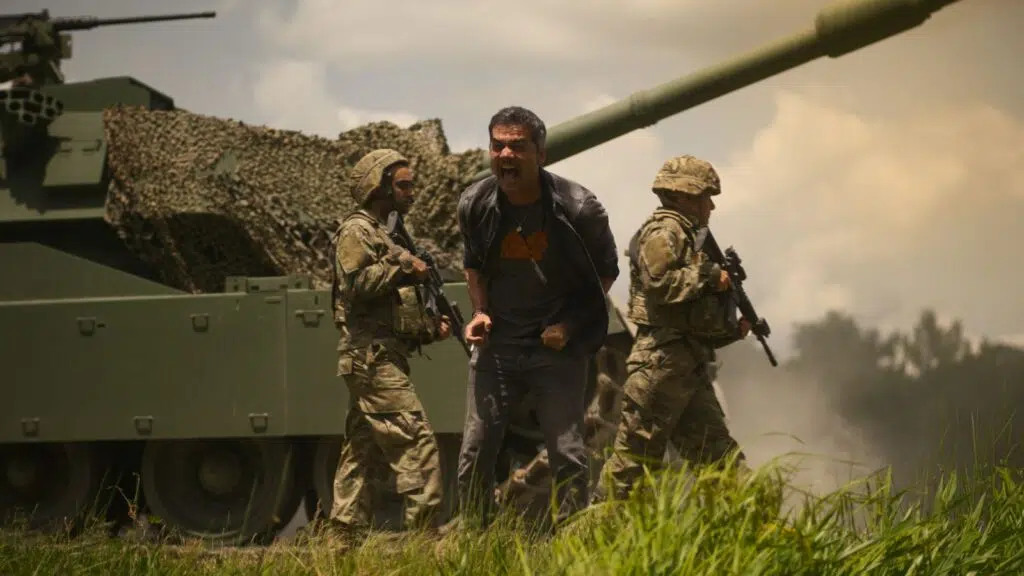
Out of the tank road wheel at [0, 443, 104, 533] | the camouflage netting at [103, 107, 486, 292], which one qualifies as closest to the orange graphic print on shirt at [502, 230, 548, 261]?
the camouflage netting at [103, 107, 486, 292]

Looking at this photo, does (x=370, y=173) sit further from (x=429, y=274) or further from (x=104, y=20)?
(x=104, y=20)

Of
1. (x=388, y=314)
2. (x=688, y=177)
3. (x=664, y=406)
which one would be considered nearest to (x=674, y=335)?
(x=664, y=406)

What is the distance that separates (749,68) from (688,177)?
4.00ft

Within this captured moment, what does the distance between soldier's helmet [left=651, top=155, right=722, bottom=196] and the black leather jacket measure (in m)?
1.18

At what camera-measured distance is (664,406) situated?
6.44m

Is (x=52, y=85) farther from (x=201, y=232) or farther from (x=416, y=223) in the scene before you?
(x=416, y=223)

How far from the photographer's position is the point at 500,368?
17.4ft

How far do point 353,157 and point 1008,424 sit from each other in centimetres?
486

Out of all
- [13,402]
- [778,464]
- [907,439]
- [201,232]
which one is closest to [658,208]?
[778,464]

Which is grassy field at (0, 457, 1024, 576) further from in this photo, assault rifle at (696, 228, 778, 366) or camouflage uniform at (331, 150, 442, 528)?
assault rifle at (696, 228, 778, 366)

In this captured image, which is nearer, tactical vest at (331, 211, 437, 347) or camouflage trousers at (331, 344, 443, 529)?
camouflage trousers at (331, 344, 443, 529)

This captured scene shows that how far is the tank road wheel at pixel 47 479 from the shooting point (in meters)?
8.81

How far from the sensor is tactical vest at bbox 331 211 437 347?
21.1 ft

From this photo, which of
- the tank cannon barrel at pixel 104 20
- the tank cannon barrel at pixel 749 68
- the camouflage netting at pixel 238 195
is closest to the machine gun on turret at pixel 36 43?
the tank cannon barrel at pixel 104 20
